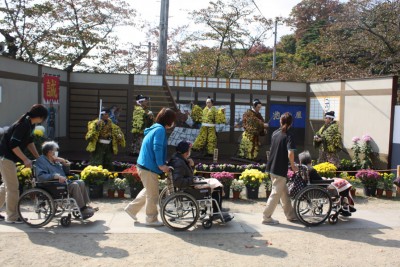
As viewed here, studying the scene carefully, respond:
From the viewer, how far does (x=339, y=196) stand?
662 cm

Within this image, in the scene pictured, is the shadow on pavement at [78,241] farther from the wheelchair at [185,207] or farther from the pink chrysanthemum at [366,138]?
the pink chrysanthemum at [366,138]

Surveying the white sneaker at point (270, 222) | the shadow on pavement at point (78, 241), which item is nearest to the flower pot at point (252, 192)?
the white sneaker at point (270, 222)

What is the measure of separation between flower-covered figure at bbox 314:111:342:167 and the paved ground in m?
4.35

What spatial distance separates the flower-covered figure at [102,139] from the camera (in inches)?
396

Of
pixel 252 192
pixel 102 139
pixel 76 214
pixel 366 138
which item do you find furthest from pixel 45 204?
pixel 366 138

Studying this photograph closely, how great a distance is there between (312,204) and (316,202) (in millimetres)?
67

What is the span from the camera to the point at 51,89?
44.3ft

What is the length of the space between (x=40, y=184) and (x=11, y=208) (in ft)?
2.18

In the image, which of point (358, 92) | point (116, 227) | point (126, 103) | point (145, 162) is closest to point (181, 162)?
point (145, 162)

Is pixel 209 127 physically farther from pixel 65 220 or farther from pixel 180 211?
pixel 65 220

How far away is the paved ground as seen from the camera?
4938mm

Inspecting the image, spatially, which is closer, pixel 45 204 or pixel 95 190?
pixel 45 204

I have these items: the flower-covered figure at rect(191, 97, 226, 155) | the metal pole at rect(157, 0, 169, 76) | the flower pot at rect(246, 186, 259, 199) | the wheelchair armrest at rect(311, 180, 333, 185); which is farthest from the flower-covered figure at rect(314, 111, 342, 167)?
the metal pole at rect(157, 0, 169, 76)

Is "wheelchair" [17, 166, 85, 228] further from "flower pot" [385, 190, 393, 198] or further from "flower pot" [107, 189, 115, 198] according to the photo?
"flower pot" [385, 190, 393, 198]
